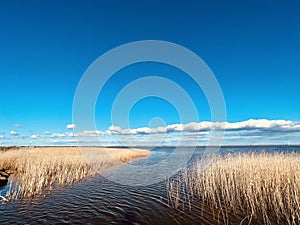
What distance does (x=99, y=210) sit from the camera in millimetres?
9695

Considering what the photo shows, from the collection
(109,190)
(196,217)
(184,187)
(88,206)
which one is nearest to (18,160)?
(109,190)

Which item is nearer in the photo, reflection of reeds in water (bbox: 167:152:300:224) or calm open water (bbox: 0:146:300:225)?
calm open water (bbox: 0:146:300:225)

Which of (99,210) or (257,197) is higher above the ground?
(257,197)

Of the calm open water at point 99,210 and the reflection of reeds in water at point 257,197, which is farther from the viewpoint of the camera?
the reflection of reeds in water at point 257,197

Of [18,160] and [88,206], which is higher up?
[18,160]

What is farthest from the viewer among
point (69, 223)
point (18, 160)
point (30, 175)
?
point (18, 160)

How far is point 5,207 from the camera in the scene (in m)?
9.63

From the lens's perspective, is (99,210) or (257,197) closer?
(99,210)

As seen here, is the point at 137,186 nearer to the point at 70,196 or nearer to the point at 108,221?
the point at 70,196

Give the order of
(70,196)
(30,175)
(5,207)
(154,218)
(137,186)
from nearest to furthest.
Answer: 1. (154,218)
2. (5,207)
3. (70,196)
4. (30,175)
5. (137,186)

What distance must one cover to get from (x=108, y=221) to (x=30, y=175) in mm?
7228

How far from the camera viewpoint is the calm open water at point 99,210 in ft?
27.6

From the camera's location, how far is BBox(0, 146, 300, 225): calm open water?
842 cm

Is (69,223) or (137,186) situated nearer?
(69,223)
